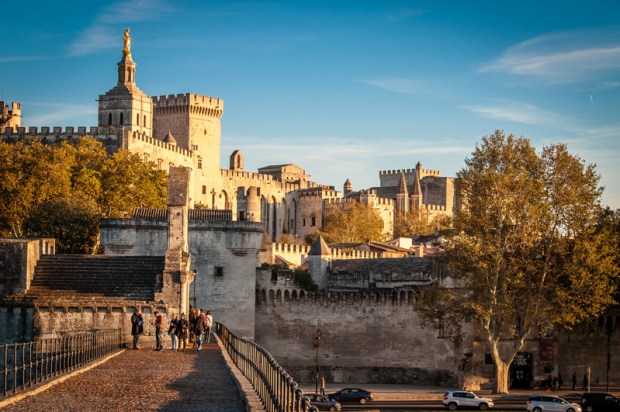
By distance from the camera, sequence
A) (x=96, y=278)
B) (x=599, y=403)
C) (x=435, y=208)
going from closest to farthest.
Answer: (x=96, y=278), (x=599, y=403), (x=435, y=208)

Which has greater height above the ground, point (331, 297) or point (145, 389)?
point (331, 297)

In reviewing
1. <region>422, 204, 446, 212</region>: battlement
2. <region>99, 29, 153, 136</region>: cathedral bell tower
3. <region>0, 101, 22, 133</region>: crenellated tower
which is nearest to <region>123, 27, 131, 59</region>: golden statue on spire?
<region>99, 29, 153, 136</region>: cathedral bell tower

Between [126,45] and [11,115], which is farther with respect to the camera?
[11,115]

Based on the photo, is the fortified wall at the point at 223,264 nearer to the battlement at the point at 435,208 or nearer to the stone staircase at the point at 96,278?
the stone staircase at the point at 96,278

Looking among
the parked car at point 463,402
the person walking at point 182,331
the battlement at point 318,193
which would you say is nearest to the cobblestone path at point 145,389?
the person walking at point 182,331

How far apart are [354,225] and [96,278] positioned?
93.3m

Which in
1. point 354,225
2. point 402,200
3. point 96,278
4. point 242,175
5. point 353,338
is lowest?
point 353,338

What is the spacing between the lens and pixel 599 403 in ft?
187

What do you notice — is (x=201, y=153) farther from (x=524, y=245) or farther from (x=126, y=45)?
(x=524, y=245)

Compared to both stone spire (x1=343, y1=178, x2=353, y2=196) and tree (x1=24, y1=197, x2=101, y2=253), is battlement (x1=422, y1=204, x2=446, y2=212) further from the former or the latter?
tree (x1=24, y1=197, x2=101, y2=253)

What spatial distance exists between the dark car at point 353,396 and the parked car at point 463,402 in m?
4.01

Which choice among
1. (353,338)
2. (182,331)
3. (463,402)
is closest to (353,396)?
(463,402)

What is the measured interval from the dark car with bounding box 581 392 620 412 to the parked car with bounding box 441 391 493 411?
4.54 m

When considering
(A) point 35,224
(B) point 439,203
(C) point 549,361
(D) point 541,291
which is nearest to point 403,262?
(C) point 549,361
